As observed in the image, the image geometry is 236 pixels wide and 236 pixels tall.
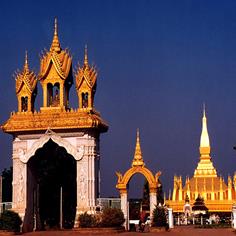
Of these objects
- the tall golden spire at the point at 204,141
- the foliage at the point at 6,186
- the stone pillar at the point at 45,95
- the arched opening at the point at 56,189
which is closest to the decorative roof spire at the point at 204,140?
the tall golden spire at the point at 204,141

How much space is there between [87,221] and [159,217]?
13.9 ft

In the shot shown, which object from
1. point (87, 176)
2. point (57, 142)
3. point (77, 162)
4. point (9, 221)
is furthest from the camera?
point (57, 142)

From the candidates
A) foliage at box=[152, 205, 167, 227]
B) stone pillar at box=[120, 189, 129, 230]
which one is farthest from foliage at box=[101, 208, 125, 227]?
stone pillar at box=[120, 189, 129, 230]

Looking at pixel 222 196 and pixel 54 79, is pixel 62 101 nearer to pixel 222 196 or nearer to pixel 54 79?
pixel 54 79

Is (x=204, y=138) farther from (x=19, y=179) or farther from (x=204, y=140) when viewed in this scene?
(x=19, y=179)

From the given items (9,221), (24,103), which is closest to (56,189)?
(24,103)

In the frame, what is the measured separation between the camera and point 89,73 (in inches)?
1441

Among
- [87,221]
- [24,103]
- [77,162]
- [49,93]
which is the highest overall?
[49,93]

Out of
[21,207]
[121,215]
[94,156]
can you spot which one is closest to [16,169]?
[21,207]

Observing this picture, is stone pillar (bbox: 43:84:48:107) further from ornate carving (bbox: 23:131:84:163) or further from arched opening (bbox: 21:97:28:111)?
ornate carving (bbox: 23:131:84:163)

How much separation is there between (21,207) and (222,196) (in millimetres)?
28205

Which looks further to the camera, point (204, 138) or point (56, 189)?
point (204, 138)

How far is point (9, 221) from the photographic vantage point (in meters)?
33.5

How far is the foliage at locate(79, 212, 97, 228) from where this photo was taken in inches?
1299
